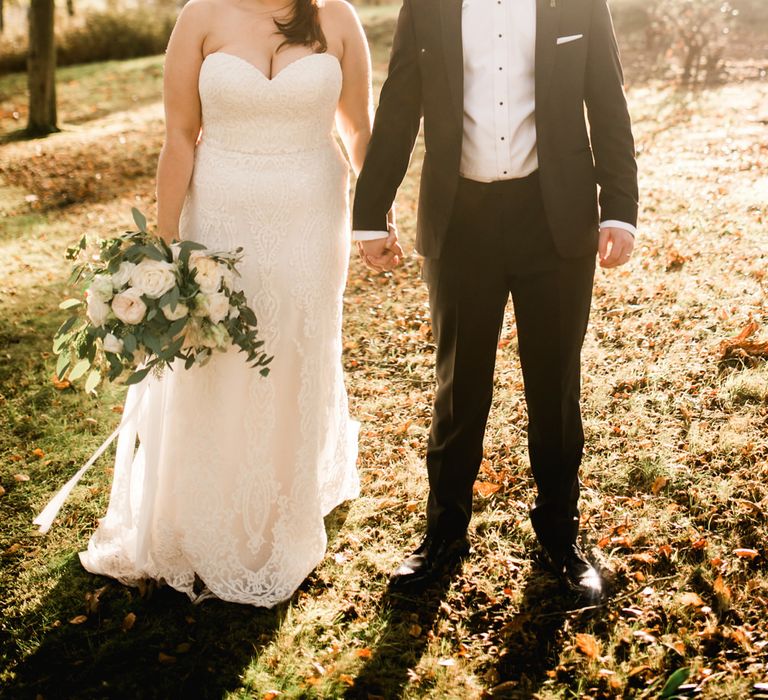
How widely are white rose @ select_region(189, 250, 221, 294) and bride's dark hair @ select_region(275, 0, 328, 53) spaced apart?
2.96 feet

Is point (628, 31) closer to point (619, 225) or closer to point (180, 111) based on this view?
point (619, 225)

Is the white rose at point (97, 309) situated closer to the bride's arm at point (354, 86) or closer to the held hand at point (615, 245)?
the bride's arm at point (354, 86)

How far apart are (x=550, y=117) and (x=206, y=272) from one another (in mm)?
1386

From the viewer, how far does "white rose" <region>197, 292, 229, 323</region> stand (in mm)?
2943

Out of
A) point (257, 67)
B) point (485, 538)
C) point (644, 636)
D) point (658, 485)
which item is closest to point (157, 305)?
point (257, 67)

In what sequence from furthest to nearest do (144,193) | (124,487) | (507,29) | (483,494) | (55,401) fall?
1. (144,193)
2. (55,401)
3. (483,494)
4. (124,487)
5. (507,29)

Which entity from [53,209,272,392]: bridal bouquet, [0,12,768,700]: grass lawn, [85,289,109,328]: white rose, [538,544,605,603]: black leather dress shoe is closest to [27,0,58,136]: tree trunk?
[0,12,768,700]: grass lawn

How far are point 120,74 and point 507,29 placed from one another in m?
17.5

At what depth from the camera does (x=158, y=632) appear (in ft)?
11.0

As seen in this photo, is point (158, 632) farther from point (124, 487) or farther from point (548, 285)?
point (548, 285)

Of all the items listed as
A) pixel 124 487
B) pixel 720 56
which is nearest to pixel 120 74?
pixel 720 56

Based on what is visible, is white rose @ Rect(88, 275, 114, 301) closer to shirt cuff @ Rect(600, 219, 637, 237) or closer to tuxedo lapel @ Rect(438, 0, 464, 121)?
tuxedo lapel @ Rect(438, 0, 464, 121)

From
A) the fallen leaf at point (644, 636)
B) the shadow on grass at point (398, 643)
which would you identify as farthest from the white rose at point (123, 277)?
the fallen leaf at point (644, 636)

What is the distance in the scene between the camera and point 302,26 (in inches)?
123
